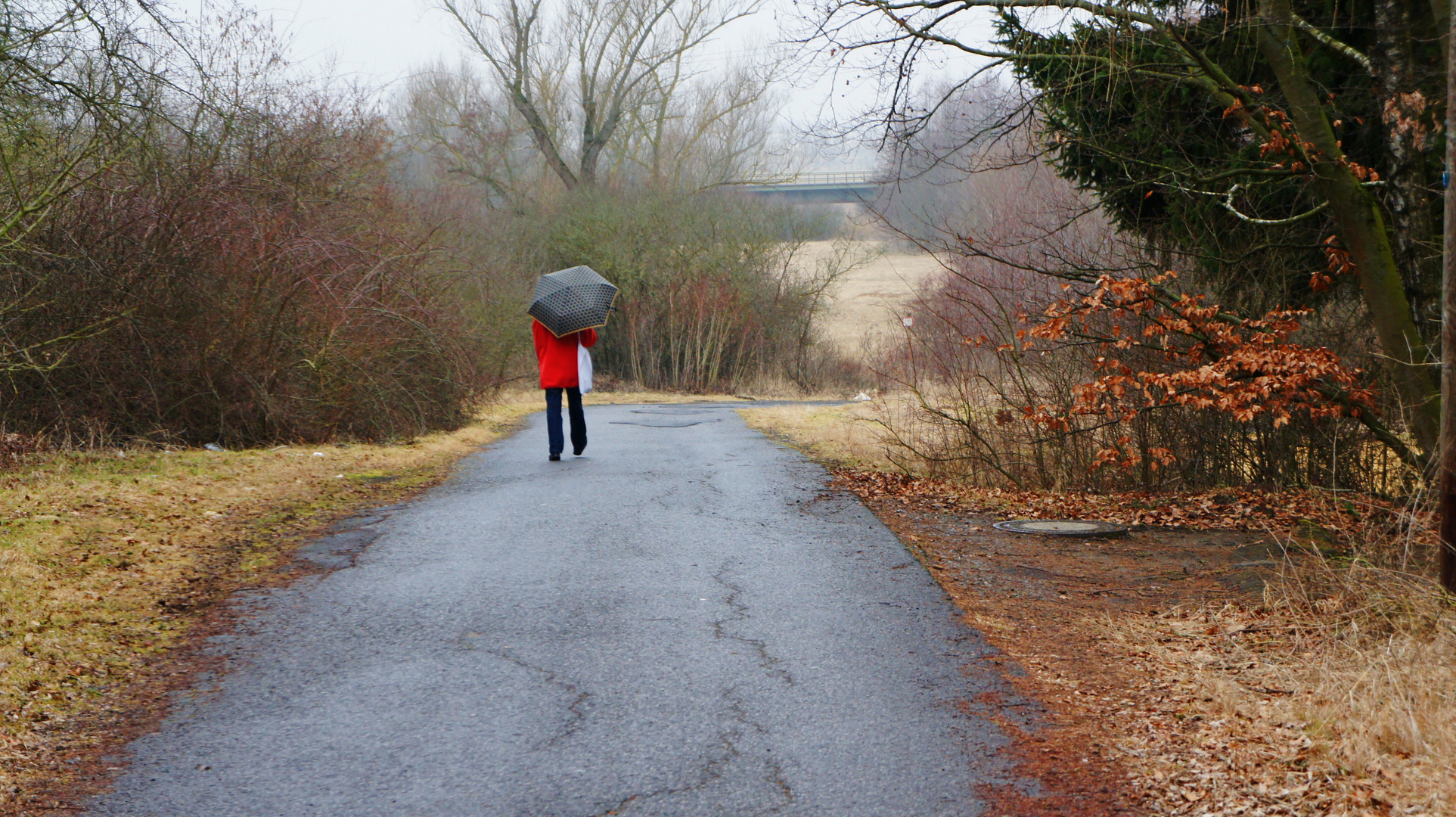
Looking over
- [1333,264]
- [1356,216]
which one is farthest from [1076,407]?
[1356,216]

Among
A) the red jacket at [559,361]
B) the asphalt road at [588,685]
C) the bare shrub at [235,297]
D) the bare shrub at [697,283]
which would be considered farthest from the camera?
the bare shrub at [697,283]

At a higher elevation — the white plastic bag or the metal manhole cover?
the white plastic bag

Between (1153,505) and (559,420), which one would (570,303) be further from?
(1153,505)

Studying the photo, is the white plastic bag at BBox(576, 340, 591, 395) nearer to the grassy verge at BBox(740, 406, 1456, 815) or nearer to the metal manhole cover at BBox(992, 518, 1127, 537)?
the metal manhole cover at BBox(992, 518, 1127, 537)

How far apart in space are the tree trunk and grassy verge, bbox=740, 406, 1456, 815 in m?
1.11

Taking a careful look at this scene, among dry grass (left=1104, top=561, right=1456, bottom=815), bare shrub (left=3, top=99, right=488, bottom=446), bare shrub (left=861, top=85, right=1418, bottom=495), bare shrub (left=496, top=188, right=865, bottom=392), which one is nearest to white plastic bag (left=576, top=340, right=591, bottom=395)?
bare shrub (left=3, top=99, right=488, bottom=446)

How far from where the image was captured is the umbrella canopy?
12.1 metres

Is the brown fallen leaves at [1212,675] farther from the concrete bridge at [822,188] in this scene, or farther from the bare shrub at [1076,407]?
the concrete bridge at [822,188]

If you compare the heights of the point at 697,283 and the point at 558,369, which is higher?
the point at 697,283

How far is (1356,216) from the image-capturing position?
28.4ft

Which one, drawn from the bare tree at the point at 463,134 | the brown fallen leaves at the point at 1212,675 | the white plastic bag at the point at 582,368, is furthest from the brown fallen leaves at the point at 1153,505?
the bare tree at the point at 463,134

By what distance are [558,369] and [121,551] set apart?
5637 mm

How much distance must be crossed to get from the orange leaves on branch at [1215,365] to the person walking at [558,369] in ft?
16.5

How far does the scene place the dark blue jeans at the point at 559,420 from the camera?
41.6ft
